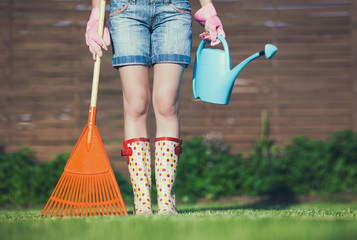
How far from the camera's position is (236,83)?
15.8 ft

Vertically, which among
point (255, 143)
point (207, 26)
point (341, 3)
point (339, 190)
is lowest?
point (339, 190)

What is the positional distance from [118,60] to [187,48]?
359mm

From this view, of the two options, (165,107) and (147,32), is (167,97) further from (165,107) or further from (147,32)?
(147,32)

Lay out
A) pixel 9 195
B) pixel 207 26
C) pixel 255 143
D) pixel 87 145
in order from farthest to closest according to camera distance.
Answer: pixel 255 143 → pixel 9 195 → pixel 207 26 → pixel 87 145

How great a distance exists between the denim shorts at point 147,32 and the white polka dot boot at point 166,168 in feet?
1.37

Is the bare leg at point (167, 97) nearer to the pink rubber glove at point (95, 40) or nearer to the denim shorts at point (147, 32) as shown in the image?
the denim shorts at point (147, 32)

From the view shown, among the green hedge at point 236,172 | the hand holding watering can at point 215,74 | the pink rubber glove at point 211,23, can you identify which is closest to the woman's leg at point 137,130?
the hand holding watering can at point 215,74

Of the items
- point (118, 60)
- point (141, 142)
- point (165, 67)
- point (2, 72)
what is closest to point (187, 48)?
point (165, 67)

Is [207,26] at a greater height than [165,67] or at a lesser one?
greater

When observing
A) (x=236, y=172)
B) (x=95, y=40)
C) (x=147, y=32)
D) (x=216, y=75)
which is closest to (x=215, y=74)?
(x=216, y=75)

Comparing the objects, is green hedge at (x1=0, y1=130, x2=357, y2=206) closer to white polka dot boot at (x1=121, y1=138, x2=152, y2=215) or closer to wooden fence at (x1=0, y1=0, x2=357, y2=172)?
wooden fence at (x1=0, y1=0, x2=357, y2=172)

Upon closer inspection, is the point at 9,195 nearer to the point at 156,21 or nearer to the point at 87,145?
the point at 87,145

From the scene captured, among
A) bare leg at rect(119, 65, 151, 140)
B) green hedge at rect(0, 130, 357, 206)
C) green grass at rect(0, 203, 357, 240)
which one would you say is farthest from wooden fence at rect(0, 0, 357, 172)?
green grass at rect(0, 203, 357, 240)

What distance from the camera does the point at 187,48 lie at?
266 cm
